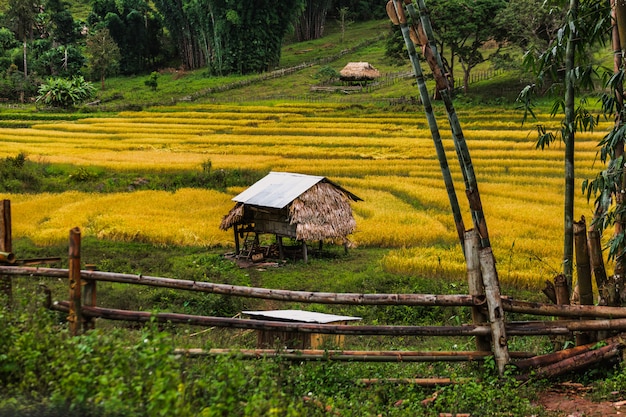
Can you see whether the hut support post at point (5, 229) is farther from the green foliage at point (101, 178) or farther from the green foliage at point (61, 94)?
the green foliage at point (61, 94)

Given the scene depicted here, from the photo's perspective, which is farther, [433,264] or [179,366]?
[433,264]

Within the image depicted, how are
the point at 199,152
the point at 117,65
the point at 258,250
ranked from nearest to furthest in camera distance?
the point at 258,250, the point at 199,152, the point at 117,65

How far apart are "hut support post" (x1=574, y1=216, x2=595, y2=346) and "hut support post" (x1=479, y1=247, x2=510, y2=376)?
0.87 m

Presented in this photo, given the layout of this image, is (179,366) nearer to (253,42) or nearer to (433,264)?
(433,264)

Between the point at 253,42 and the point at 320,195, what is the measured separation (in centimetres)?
3818

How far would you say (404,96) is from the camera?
39.2m

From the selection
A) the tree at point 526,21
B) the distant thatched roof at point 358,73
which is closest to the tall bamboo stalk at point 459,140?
the tree at point 526,21

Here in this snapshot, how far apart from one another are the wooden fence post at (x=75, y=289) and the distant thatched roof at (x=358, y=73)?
40.9 m

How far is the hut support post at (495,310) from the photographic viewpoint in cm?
650

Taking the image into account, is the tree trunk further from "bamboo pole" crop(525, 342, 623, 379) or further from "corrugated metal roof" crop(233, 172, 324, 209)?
"corrugated metal roof" crop(233, 172, 324, 209)

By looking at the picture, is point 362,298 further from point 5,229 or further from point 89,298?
point 5,229

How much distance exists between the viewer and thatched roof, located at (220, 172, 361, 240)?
14805mm

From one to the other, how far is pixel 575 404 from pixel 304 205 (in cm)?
924

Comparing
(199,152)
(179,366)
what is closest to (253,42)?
(199,152)
